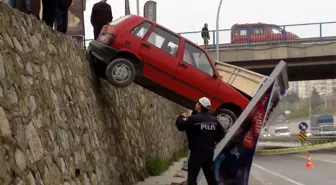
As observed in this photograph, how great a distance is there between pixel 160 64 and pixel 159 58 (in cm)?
13

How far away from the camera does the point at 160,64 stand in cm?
1107

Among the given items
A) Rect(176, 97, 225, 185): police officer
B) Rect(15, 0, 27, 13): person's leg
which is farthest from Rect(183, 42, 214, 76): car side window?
Rect(15, 0, 27, 13): person's leg

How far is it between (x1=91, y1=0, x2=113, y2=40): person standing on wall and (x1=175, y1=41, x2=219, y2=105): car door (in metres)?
1.90

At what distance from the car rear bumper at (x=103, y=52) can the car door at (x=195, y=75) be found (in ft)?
4.74

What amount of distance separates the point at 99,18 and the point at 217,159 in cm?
530

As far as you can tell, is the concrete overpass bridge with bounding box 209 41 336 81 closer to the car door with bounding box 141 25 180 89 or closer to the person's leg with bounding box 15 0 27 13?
the car door with bounding box 141 25 180 89

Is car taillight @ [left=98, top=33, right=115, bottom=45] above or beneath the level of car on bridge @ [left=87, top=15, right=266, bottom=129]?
above

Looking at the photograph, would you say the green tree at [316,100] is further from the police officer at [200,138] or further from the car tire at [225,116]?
the police officer at [200,138]

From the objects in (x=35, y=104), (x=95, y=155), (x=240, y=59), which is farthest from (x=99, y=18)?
(x=240, y=59)

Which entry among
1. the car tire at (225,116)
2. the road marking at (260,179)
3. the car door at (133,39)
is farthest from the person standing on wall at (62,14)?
the road marking at (260,179)

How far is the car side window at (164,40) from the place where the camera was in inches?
444

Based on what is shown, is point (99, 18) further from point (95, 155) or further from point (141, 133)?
point (95, 155)

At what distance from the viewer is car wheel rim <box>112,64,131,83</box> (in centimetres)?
1038

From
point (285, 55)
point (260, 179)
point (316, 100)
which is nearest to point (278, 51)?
point (285, 55)
